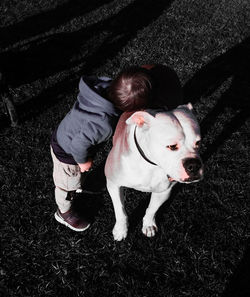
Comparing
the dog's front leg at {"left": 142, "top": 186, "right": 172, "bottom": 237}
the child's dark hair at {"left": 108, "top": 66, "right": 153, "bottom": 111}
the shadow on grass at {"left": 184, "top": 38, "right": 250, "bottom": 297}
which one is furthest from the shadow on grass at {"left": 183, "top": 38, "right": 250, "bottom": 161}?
the child's dark hair at {"left": 108, "top": 66, "right": 153, "bottom": 111}

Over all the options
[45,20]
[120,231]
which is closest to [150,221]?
[120,231]

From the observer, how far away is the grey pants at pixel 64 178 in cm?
302

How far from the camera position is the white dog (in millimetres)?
2184

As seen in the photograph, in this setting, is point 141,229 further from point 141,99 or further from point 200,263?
point 141,99

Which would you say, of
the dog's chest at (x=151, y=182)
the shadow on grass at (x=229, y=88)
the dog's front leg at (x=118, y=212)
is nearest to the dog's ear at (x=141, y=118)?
the dog's chest at (x=151, y=182)

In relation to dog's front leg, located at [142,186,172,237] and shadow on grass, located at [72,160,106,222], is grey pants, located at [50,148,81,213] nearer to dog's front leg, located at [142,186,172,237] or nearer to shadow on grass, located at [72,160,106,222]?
A: shadow on grass, located at [72,160,106,222]

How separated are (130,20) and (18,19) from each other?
2.46 metres

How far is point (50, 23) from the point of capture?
6.84m

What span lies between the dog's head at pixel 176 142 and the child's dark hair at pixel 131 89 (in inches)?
11.2

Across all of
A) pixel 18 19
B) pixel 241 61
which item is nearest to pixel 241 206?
pixel 241 61

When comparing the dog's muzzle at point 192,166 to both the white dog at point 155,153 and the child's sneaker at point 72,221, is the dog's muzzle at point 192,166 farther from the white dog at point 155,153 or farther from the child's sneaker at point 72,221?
the child's sneaker at point 72,221

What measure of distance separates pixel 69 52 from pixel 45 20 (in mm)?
1529

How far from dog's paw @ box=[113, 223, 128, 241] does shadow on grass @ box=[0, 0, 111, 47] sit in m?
4.45

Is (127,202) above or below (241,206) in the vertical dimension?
above
